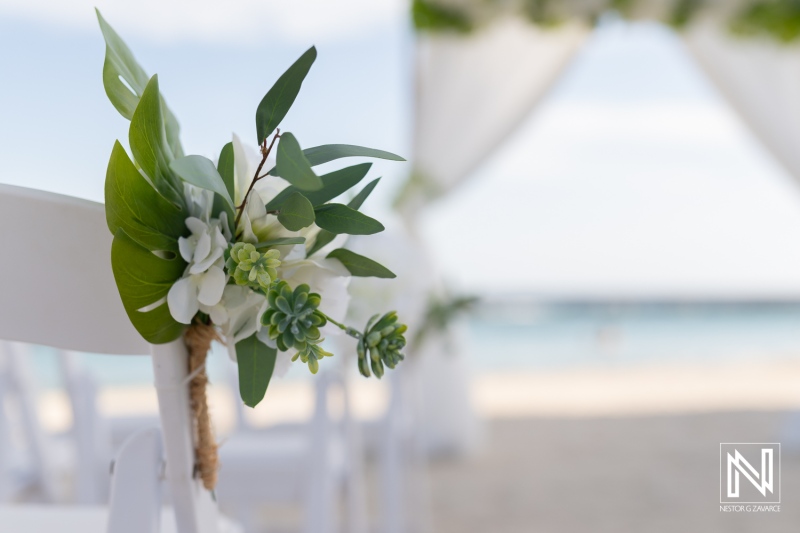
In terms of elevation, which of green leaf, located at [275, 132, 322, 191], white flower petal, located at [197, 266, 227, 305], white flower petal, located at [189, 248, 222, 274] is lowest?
white flower petal, located at [197, 266, 227, 305]

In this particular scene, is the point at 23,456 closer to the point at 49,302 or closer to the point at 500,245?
the point at 49,302

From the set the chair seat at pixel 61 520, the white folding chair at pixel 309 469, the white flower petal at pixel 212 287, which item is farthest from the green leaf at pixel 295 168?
the white folding chair at pixel 309 469

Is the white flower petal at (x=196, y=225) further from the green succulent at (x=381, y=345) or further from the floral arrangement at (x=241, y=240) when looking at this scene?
the green succulent at (x=381, y=345)

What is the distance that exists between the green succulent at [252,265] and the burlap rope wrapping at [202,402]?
0.10 metres

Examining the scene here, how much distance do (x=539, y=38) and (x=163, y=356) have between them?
3.00 metres

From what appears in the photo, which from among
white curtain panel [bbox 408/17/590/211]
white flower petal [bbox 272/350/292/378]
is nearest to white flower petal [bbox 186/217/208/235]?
white flower petal [bbox 272/350/292/378]

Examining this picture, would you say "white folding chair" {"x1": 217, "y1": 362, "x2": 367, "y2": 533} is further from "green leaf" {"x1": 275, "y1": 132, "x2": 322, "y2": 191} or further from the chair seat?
"green leaf" {"x1": 275, "y1": 132, "x2": 322, "y2": 191}

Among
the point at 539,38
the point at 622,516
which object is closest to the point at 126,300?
the point at 622,516

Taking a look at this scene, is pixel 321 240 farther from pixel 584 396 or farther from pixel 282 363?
pixel 584 396

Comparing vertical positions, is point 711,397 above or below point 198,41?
below

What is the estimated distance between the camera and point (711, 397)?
5.09 m

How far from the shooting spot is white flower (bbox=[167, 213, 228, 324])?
468 millimetres

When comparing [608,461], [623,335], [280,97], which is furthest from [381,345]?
[623,335]

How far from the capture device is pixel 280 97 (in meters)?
0.45
